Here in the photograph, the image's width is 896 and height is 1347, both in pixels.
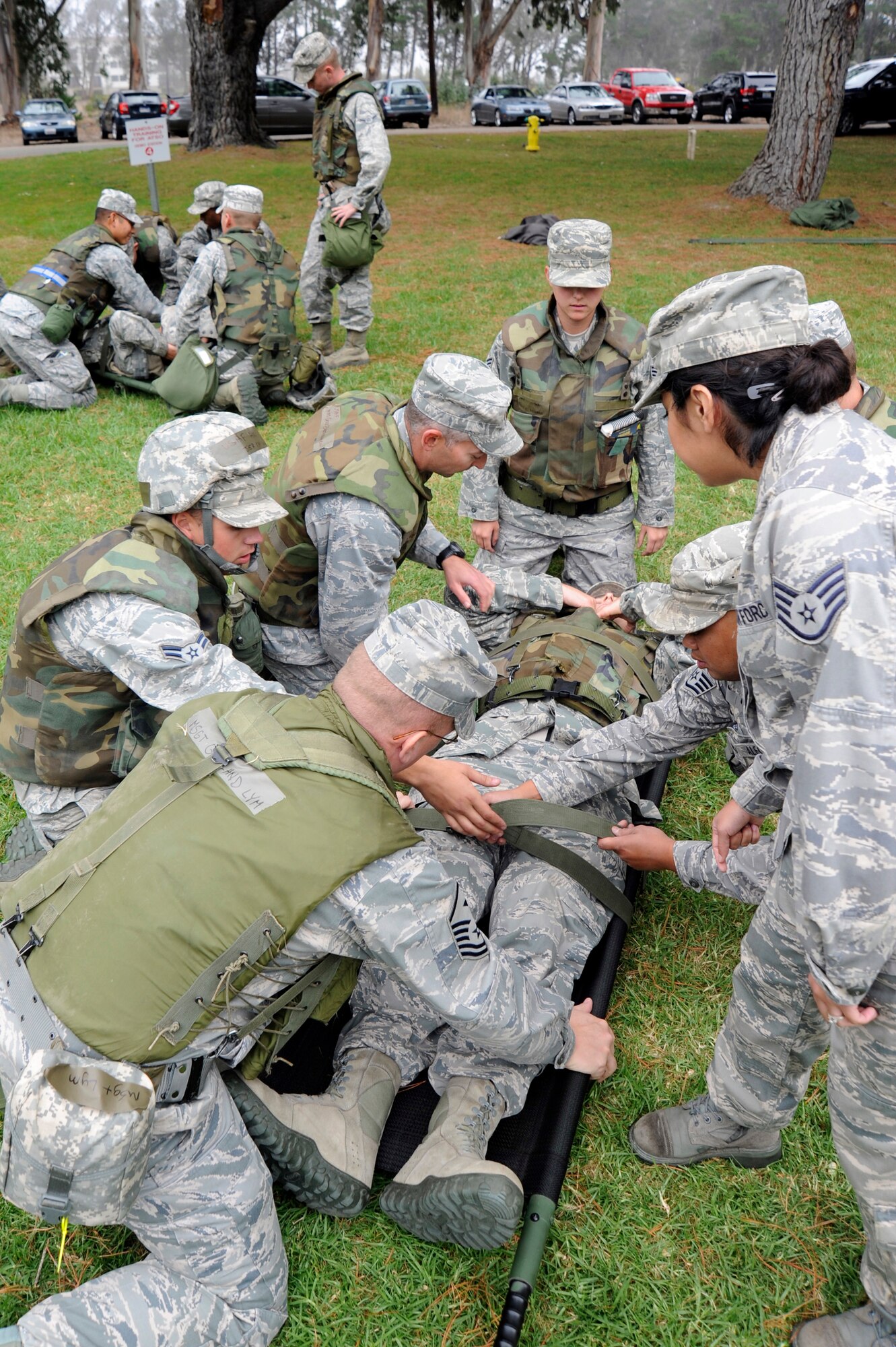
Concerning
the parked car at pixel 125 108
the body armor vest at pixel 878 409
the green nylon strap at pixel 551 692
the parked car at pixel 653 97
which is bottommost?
the green nylon strap at pixel 551 692

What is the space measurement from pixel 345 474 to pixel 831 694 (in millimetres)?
2304

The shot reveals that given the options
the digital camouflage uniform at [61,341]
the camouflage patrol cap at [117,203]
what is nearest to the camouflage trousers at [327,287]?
the digital camouflage uniform at [61,341]

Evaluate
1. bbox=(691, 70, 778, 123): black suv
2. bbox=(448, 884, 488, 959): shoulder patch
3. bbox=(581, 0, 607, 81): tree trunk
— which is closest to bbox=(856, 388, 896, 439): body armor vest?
bbox=(448, 884, 488, 959): shoulder patch

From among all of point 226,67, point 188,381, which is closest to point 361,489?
point 188,381

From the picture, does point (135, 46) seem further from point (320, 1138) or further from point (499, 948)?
point (320, 1138)

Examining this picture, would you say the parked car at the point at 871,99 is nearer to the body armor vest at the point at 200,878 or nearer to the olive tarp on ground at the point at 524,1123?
the olive tarp on ground at the point at 524,1123

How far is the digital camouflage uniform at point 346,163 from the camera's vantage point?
8.01m

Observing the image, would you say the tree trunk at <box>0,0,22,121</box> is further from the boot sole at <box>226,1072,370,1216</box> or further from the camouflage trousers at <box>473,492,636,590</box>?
the boot sole at <box>226,1072,370,1216</box>

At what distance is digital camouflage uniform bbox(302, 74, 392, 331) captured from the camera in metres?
8.01

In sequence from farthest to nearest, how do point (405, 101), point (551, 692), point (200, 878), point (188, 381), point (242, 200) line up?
point (405, 101) < point (242, 200) < point (188, 381) < point (551, 692) < point (200, 878)

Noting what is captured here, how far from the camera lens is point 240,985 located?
214cm

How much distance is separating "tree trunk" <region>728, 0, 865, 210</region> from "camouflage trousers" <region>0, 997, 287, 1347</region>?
15.2 m

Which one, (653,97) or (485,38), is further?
(485,38)

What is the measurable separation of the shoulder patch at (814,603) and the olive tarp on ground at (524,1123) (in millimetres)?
1532
